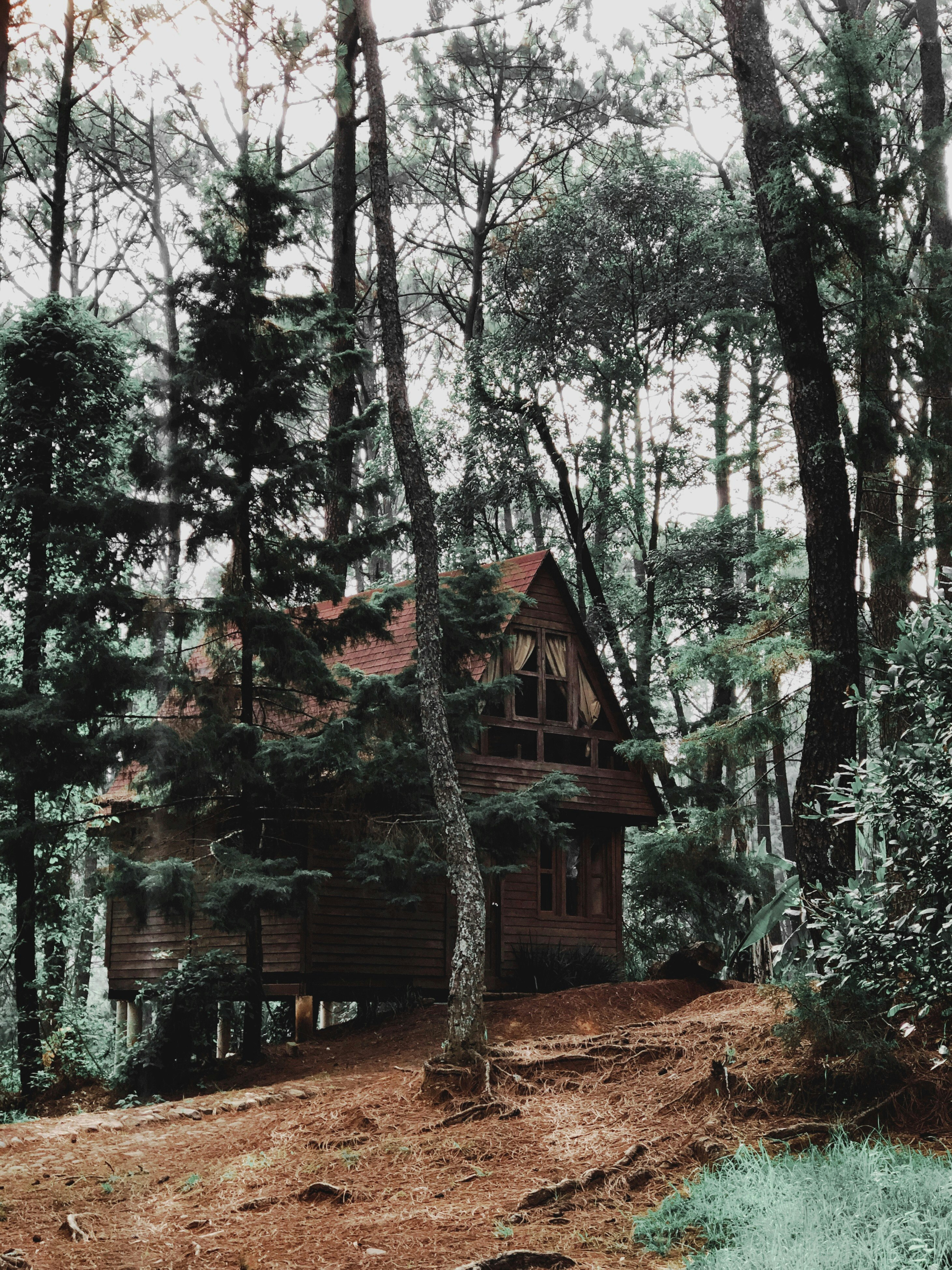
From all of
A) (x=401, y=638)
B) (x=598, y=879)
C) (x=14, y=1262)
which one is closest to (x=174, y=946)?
(x=401, y=638)

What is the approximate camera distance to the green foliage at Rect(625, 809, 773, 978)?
1786 centimetres

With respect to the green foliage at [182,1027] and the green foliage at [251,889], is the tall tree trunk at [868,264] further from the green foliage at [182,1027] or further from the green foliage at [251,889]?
the green foliage at [182,1027]

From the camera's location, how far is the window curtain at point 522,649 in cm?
1797

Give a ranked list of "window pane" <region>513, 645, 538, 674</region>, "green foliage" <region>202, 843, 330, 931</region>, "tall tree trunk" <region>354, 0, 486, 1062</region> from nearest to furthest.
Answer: "tall tree trunk" <region>354, 0, 486, 1062</region> < "green foliage" <region>202, 843, 330, 931</region> < "window pane" <region>513, 645, 538, 674</region>

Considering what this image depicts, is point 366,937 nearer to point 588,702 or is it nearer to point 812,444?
point 588,702

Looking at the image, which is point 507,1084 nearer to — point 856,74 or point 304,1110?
point 304,1110

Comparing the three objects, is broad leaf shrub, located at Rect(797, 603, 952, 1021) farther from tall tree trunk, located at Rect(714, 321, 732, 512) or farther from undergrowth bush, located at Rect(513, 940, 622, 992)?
tall tree trunk, located at Rect(714, 321, 732, 512)

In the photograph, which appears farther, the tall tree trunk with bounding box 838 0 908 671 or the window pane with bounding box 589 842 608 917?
the window pane with bounding box 589 842 608 917

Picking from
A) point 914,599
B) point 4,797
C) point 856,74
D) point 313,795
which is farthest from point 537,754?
point 856,74

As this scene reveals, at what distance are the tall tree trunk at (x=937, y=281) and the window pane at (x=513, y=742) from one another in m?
7.40

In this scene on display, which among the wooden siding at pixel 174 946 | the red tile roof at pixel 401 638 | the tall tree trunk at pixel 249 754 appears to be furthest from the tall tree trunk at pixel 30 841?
the red tile roof at pixel 401 638

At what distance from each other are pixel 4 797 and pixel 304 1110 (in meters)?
5.95

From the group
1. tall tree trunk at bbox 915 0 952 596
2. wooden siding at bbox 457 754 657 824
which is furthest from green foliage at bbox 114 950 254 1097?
tall tree trunk at bbox 915 0 952 596

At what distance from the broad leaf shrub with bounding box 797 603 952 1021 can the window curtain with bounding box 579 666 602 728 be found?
43.2 feet
